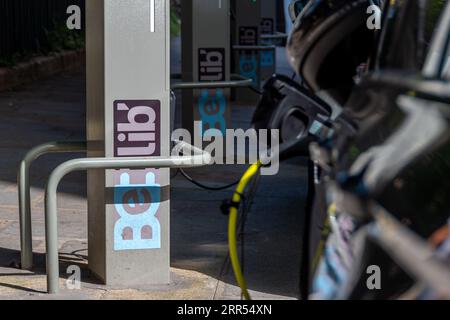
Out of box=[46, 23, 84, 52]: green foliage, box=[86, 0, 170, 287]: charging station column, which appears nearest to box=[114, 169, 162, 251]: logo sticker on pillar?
box=[86, 0, 170, 287]: charging station column

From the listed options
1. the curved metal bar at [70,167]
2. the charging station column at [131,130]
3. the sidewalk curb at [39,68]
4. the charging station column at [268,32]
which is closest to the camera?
the curved metal bar at [70,167]

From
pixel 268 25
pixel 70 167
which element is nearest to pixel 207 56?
pixel 70 167

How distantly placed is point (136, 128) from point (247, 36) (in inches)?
423

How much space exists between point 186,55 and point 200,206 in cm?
264

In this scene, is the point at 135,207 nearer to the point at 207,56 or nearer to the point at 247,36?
the point at 207,56

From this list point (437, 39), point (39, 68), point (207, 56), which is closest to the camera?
point (437, 39)

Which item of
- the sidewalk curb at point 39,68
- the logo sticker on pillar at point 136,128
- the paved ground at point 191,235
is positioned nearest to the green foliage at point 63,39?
the sidewalk curb at point 39,68

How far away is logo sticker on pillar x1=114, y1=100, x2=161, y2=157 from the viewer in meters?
5.52

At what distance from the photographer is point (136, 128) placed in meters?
5.55

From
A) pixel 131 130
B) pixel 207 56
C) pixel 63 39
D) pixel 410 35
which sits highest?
pixel 410 35

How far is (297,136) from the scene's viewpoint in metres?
2.75

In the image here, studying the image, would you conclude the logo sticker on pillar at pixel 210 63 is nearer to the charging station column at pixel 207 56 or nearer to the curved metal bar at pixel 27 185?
the charging station column at pixel 207 56

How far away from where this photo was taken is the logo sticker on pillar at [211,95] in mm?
10133

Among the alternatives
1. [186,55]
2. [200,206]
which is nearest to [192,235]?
[200,206]
